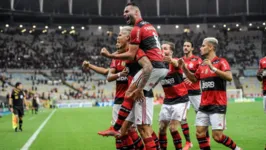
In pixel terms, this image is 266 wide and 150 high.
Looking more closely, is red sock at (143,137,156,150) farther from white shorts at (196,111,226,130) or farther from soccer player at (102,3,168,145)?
white shorts at (196,111,226,130)

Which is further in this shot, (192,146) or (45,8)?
(45,8)

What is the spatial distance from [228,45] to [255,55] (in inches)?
220

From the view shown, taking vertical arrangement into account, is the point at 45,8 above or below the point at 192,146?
above

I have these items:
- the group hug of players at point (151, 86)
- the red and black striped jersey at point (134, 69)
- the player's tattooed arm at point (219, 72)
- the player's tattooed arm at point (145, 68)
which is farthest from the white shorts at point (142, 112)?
the player's tattooed arm at point (219, 72)

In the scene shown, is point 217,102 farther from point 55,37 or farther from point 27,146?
point 55,37

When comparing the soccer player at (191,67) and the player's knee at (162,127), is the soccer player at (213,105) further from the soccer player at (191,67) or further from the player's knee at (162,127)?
the soccer player at (191,67)

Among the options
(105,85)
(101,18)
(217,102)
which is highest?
(101,18)

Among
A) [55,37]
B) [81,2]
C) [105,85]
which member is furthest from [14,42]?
[105,85]

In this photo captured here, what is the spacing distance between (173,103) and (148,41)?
Answer: 3470 mm

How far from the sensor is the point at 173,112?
10242 mm

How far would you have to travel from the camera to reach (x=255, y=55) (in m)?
74.8

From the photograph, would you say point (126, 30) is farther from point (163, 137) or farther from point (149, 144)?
point (163, 137)

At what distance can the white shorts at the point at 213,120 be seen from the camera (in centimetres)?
858

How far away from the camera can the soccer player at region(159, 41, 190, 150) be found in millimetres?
10125
